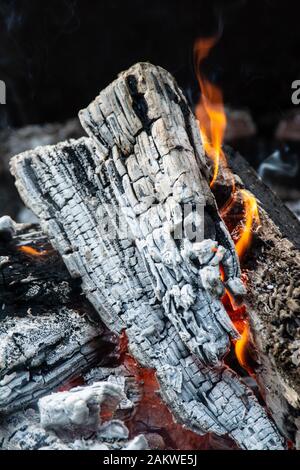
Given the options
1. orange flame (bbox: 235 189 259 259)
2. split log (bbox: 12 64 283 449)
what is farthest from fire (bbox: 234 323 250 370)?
orange flame (bbox: 235 189 259 259)

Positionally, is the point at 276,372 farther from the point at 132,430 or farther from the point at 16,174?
the point at 16,174

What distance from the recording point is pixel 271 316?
2.67 meters

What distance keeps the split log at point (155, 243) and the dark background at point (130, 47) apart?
2805mm

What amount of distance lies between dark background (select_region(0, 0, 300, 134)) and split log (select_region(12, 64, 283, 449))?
9.20ft

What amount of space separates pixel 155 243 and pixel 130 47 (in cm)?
368

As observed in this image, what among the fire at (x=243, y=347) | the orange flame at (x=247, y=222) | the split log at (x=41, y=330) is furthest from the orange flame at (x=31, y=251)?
the fire at (x=243, y=347)

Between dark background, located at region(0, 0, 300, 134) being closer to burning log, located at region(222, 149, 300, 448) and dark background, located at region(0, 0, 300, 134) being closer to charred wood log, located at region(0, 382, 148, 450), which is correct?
burning log, located at region(222, 149, 300, 448)

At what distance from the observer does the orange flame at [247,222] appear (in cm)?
301

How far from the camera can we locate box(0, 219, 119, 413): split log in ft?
9.15

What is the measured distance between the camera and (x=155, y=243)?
282 cm

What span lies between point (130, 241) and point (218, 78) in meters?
3.64

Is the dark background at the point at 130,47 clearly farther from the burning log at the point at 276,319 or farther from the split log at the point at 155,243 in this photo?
the burning log at the point at 276,319

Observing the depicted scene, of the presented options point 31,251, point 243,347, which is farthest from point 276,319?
point 31,251

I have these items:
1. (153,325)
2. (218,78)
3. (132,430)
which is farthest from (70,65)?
(132,430)
